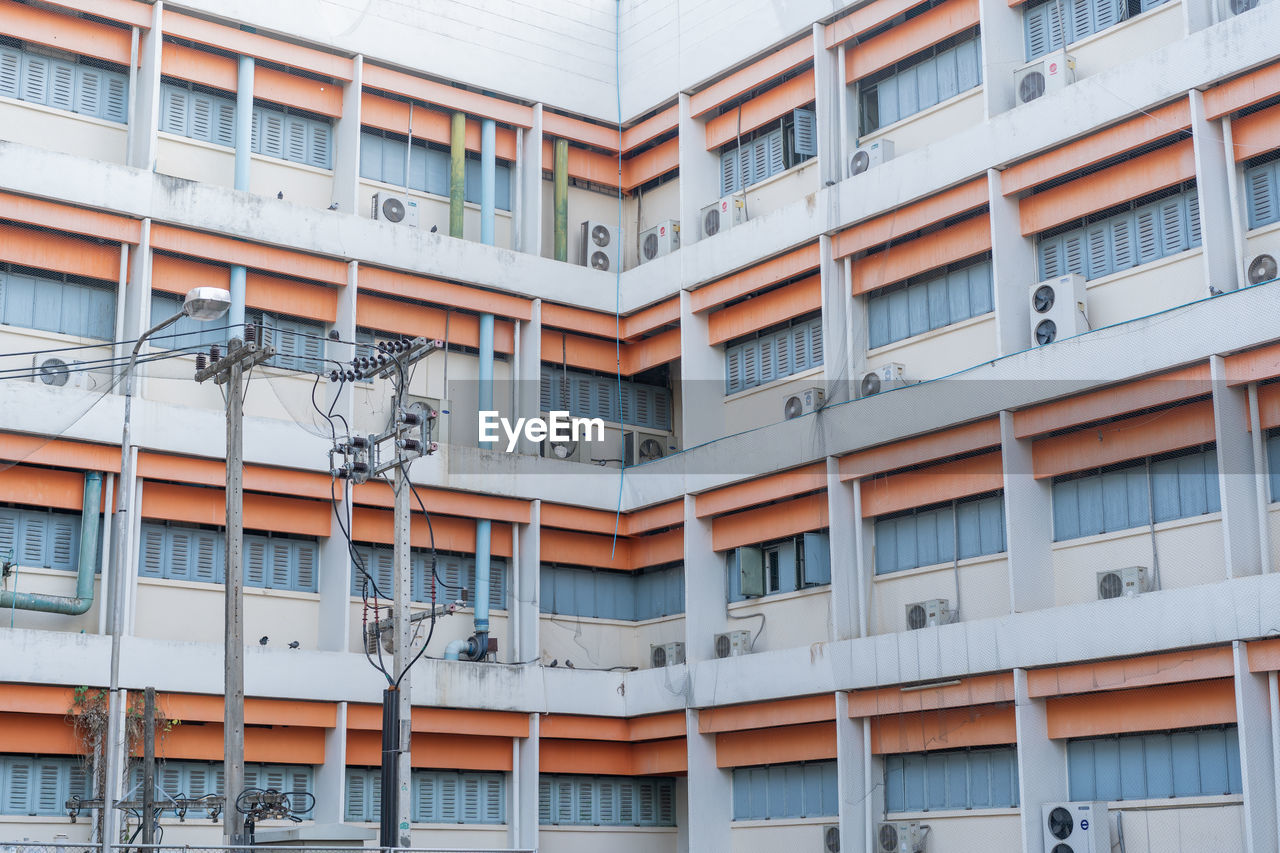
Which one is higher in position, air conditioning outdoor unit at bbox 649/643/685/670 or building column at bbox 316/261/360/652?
building column at bbox 316/261/360/652

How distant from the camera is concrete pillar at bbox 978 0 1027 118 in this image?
79.9 feet

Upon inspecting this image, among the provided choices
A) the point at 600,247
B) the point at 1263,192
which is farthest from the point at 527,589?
the point at 1263,192

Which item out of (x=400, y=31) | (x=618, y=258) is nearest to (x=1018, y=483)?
(x=618, y=258)

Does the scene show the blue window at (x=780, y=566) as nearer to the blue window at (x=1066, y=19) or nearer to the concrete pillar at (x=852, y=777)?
the concrete pillar at (x=852, y=777)

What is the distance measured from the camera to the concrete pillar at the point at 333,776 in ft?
83.0

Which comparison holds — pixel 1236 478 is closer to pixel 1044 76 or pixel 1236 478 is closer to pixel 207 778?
pixel 1044 76

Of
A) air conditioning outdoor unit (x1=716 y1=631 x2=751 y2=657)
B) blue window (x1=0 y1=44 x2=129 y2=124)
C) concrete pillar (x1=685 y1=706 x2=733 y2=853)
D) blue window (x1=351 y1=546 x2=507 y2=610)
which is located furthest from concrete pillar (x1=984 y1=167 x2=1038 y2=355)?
blue window (x1=0 y1=44 x2=129 y2=124)

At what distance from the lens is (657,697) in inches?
1120

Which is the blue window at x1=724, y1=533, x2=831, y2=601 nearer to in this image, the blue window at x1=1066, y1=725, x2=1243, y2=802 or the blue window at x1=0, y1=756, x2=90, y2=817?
the blue window at x1=1066, y1=725, x2=1243, y2=802

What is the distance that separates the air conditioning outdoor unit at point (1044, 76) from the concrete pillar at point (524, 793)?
1335 cm

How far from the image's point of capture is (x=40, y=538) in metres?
24.3

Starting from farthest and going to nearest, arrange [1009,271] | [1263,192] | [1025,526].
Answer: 1. [1009,271]
2. [1025,526]
3. [1263,192]

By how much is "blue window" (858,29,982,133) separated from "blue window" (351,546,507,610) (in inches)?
410

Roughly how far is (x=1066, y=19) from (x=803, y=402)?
24.4ft
